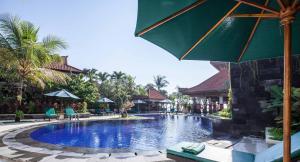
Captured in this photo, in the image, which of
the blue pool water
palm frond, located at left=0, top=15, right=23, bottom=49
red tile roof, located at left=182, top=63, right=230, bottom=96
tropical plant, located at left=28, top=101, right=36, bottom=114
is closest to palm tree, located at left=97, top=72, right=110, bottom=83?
red tile roof, located at left=182, top=63, right=230, bottom=96

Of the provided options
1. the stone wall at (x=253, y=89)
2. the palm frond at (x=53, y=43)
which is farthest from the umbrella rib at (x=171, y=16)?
the palm frond at (x=53, y=43)

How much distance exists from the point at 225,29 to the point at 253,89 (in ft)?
16.2

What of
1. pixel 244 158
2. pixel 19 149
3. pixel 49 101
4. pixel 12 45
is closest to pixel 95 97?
pixel 49 101

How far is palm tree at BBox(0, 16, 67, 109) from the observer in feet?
46.0

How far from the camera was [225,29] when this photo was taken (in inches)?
117

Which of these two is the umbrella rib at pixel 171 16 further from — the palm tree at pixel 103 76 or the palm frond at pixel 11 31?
the palm tree at pixel 103 76

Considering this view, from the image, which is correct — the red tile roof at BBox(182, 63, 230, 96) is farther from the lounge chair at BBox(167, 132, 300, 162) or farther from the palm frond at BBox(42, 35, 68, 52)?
the lounge chair at BBox(167, 132, 300, 162)

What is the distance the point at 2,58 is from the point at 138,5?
15056 mm

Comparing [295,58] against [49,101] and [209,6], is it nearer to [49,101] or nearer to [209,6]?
[209,6]

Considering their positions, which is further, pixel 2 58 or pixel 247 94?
pixel 2 58

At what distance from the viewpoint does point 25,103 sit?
1741 cm

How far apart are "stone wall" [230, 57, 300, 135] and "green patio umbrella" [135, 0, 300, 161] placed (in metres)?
3.70

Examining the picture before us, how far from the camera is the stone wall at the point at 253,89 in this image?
6.64 meters

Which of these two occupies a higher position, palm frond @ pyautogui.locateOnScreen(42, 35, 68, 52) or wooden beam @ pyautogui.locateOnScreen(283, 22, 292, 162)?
palm frond @ pyautogui.locateOnScreen(42, 35, 68, 52)
